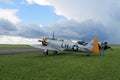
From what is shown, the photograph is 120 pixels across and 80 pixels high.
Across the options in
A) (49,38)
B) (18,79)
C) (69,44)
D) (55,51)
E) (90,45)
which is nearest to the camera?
(18,79)

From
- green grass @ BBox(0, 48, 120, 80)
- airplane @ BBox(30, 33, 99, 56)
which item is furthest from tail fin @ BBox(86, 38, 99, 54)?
green grass @ BBox(0, 48, 120, 80)

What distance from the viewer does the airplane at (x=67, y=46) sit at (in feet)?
88.7

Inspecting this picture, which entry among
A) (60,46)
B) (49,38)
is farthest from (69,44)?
(49,38)

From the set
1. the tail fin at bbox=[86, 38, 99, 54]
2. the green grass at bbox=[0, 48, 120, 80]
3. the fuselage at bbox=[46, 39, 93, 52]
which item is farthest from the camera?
the fuselage at bbox=[46, 39, 93, 52]

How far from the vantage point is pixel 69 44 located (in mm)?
29141

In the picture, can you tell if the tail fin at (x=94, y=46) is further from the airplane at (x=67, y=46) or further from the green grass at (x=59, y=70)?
the green grass at (x=59, y=70)

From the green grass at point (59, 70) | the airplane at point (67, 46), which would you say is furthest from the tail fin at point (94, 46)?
the green grass at point (59, 70)

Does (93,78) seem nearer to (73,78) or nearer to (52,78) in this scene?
(73,78)

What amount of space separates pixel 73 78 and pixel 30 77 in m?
2.34

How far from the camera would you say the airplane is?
27022mm

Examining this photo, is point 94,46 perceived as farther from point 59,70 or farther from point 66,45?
point 59,70

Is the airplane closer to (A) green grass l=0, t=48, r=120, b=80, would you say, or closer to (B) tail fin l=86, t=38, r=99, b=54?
(B) tail fin l=86, t=38, r=99, b=54

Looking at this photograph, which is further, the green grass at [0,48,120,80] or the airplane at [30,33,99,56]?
the airplane at [30,33,99,56]

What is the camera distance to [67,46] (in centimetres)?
2931
